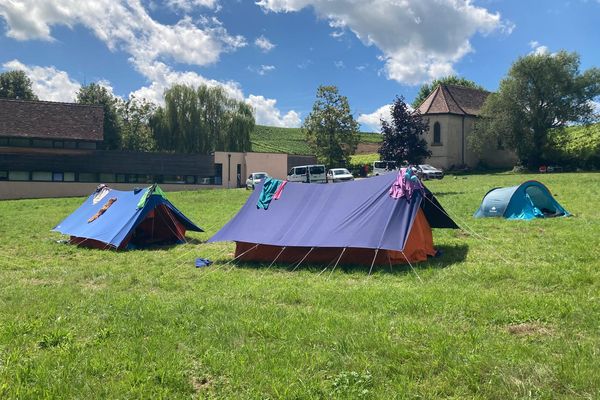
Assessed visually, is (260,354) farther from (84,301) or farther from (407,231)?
(407,231)

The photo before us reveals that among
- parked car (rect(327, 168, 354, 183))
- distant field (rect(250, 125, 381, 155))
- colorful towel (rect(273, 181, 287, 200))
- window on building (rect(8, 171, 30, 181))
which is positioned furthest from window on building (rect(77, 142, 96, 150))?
distant field (rect(250, 125, 381, 155))

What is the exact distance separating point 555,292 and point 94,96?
1947 inches

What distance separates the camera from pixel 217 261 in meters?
9.16

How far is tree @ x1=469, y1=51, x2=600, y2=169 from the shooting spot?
35750 mm

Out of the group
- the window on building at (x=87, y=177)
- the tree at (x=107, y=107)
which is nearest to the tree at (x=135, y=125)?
the tree at (x=107, y=107)

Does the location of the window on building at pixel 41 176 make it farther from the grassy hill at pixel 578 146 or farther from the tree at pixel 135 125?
the grassy hill at pixel 578 146

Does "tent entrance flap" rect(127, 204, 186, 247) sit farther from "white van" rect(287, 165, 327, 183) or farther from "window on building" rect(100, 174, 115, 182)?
"window on building" rect(100, 174, 115, 182)

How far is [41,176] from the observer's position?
110 ft

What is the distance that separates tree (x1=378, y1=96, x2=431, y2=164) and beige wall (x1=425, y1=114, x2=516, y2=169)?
19.8 metres

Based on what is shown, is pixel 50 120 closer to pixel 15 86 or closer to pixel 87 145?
pixel 87 145

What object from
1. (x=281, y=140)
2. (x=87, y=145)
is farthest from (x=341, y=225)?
(x=281, y=140)

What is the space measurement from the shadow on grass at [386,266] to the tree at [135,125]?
42401mm

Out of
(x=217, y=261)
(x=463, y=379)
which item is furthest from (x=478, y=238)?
(x=463, y=379)

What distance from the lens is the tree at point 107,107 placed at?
45.6 metres
